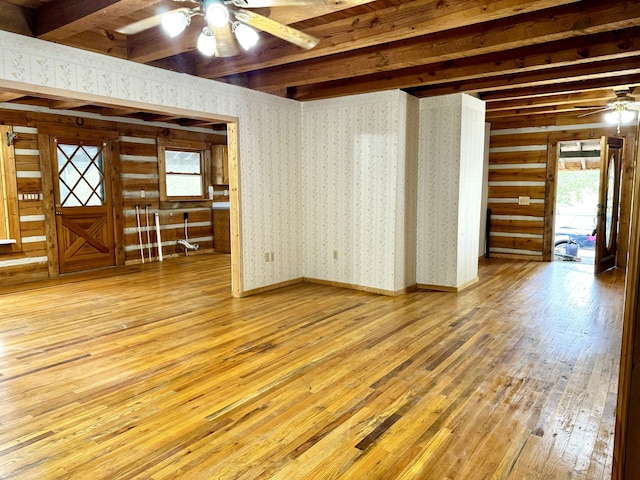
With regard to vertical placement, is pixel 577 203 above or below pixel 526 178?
below

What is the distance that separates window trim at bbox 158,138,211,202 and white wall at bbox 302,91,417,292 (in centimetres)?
346

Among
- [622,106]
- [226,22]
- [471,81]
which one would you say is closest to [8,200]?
[226,22]

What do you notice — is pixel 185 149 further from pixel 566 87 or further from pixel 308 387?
pixel 308 387

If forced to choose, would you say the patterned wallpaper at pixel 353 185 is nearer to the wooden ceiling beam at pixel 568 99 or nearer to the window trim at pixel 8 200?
the wooden ceiling beam at pixel 568 99

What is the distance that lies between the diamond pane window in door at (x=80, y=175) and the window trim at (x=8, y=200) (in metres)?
0.66

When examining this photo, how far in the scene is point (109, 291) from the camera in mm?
5734

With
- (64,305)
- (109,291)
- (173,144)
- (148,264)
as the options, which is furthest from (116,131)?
(64,305)

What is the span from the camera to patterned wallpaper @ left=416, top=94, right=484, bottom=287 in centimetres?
555

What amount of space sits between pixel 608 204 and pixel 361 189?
466cm

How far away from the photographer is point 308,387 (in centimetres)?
295

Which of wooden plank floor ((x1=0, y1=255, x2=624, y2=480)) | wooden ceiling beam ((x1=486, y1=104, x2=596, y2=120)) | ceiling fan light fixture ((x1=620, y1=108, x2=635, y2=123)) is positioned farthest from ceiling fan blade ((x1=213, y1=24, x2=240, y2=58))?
ceiling fan light fixture ((x1=620, y1=108, x2=635, y2=123))

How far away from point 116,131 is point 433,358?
655 cm

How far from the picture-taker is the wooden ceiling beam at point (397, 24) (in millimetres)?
2992

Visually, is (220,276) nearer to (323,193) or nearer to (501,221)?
(323,193)
